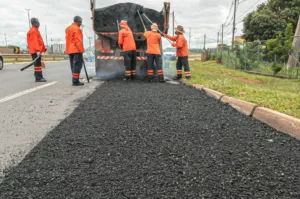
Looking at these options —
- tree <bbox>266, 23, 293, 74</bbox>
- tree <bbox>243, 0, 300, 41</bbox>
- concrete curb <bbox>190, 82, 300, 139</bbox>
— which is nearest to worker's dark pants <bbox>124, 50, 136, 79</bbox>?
concrete curb <bbox>190, 82, 300, 139</bbox>

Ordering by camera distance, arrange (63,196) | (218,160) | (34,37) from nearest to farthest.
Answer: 1. (63,196)
2. (218,160)
3. (34,37)

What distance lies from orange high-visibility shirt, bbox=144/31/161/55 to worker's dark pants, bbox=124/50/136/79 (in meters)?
0.53

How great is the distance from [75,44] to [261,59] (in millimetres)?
8283

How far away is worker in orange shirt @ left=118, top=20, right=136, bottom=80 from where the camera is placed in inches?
297

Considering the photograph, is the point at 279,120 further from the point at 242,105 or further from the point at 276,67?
the point at 276,67

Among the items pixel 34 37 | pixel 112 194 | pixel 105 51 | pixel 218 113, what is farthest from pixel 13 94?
pixel 112 194

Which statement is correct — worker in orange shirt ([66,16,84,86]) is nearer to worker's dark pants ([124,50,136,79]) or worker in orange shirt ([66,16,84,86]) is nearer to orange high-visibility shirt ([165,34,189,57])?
worker's dark pants ([124,50,136,79])

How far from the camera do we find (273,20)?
70.4ft

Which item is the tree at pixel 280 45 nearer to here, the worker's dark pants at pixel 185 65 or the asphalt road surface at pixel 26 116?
the worker's dark pants at pixel 185 65

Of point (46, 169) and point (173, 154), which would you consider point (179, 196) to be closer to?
point (173, 154)

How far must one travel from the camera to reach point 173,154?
2348mm

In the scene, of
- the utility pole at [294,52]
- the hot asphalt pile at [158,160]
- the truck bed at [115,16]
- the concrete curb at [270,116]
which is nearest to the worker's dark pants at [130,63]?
the truck bed at [115,16]

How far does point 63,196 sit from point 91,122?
1.67 metres

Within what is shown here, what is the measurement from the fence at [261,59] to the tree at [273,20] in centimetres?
737
